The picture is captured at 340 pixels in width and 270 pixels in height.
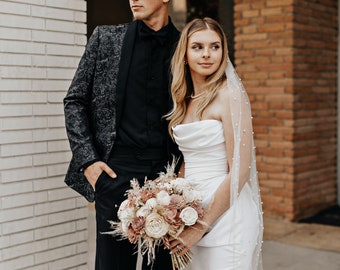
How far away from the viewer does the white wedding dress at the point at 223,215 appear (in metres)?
3.02

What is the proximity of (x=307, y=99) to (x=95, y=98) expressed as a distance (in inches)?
185

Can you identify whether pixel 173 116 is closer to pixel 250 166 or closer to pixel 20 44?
pixel 250 166

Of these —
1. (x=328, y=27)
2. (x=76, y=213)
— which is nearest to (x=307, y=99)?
(x=328, y=27)

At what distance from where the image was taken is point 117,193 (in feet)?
10.5

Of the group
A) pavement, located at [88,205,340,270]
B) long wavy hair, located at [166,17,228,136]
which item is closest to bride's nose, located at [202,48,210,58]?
long wavy hair, located at [166,17,228,136]

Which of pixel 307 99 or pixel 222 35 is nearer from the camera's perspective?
pixel 222 35

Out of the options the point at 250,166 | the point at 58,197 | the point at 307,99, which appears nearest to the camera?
the point at 250,166

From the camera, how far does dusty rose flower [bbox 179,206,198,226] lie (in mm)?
2804

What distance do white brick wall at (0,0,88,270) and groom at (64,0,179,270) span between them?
0.45 metres

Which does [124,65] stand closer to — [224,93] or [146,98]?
[146,98]

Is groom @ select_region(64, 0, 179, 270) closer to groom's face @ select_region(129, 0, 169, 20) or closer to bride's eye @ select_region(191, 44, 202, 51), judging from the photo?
groom's face @ select_region(129, 0, 169, 20)

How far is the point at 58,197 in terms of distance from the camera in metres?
3.81

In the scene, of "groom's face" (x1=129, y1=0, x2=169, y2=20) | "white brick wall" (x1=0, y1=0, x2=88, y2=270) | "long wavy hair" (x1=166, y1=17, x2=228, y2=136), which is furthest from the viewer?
"white brick wall" (x1=0, y1=0, x2=88, y2=270)

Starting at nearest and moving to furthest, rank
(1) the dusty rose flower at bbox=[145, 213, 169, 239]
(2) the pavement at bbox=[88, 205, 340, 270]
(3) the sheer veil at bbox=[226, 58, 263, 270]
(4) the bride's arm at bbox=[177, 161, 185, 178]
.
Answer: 1. (1) the dusty rose flower at bbox=[145, 213, 169, 239]
2. (3) the sheer veil at bbox=[226, 58, 263, 270]
3. (4) the bride's arm at bbox=[177, 161, 185, 178]
4. (2) the pavement at bbox=[88, 205, 340, 270]
